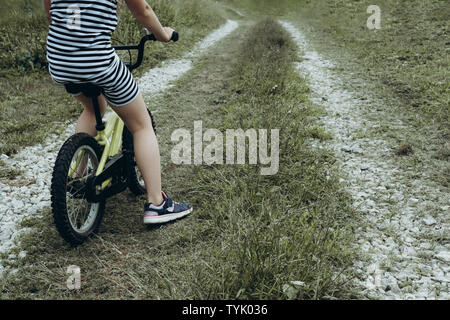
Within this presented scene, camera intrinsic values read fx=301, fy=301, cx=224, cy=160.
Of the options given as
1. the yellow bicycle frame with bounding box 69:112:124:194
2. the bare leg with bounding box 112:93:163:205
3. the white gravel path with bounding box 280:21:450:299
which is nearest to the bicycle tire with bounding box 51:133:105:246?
the yellow bicycle frame with bounding box 69:112:124:194

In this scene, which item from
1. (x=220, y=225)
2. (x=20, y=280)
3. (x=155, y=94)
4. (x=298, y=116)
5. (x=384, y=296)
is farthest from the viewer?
(x=155, y=94)

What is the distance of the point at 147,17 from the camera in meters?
2.47

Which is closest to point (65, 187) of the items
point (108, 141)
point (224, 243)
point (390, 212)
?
point (108, 141)

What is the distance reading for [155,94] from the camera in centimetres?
693

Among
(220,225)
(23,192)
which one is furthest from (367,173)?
(23,192)

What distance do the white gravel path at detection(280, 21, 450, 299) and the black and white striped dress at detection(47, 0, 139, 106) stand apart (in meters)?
2.55

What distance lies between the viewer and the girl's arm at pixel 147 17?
234cm

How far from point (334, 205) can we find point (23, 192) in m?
3.48

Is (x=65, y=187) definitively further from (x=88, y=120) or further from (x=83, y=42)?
(x=83, y=42)

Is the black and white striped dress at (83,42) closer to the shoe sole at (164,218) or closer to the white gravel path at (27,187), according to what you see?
the shoe sole at (164,218)

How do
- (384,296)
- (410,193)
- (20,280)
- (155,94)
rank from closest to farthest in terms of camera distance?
(384,296), (20,280), (410,193), (155,94)

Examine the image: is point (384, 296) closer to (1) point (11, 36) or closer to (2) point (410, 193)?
(2) point (410, 193)

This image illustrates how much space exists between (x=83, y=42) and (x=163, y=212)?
5.34 feet

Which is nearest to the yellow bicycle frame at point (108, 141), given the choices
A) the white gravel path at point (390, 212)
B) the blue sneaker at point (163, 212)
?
the blue sneaker at point (163, 212)
